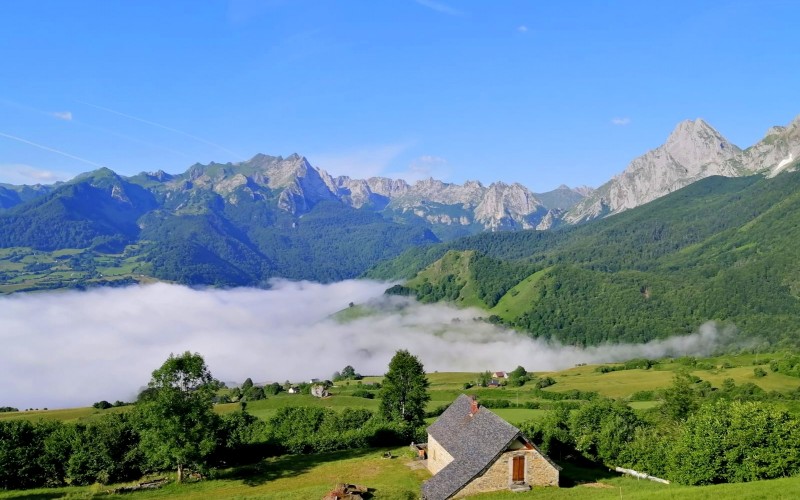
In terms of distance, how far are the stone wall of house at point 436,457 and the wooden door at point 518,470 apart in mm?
7157

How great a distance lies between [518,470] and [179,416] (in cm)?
3397

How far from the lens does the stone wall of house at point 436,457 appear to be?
53275 mm

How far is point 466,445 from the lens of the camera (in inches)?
2002

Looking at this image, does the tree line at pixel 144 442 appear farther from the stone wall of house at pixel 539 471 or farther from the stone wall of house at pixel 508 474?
the stone wall of house at pixel 539 471

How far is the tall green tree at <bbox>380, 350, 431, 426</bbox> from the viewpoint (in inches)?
3590

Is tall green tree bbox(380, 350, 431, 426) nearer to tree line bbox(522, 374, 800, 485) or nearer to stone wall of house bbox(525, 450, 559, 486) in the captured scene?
tree line bbox(522, 374, 800, 485)

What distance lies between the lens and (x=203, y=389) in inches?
2195

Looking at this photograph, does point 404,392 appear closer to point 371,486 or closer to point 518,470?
point 371,486

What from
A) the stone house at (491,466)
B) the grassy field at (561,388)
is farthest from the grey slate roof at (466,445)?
the grassy field at (561,388)

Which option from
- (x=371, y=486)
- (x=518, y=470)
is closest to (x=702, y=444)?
(x=518, y=470)

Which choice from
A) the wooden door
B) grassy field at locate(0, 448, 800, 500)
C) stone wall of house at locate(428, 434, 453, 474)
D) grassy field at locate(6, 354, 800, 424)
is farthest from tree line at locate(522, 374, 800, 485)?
grassy field at locate(6, 354, 800, 424)

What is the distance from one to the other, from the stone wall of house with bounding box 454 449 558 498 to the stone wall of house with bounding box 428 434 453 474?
6.19 meters

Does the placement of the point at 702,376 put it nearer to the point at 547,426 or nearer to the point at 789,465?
the point at 547,426

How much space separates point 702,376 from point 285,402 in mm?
117747
